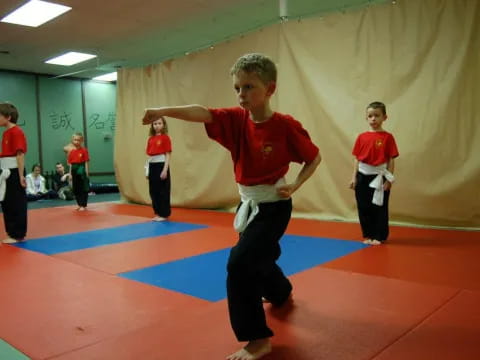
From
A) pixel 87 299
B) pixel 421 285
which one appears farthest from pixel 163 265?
pixel 421 285

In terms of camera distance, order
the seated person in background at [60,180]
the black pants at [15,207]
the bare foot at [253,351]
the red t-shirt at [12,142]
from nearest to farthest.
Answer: the bare foot at [253,351] < the red t-shirt at [12,142] < the black pants at [15,207] < the seated person in background at [60,180]

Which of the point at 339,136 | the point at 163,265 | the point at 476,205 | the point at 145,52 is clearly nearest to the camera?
the point at 163,265

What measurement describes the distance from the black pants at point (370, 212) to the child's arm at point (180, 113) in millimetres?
2603

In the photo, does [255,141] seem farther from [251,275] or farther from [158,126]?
[158,126]

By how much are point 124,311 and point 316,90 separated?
161 inches

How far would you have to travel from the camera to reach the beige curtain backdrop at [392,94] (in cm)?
467

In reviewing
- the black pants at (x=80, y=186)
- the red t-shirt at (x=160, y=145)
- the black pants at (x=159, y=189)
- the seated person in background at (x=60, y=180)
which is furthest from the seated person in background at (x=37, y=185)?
the red t-shirt at (x=160, y=145)

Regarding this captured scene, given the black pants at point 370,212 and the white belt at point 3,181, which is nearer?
the black pants at point 370,212

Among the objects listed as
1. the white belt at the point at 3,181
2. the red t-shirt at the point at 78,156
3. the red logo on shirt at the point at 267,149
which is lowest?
the white belt at the point at 3,181

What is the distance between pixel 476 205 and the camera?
183 inches

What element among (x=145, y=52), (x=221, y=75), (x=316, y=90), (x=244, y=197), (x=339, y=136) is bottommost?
(x=244, y=197)

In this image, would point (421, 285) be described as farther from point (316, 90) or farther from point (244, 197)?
point (316, 90)

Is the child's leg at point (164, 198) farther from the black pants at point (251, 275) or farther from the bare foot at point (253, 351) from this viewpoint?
the bare foot at point (253, 351)

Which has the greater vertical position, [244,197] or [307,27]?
[307,27]
